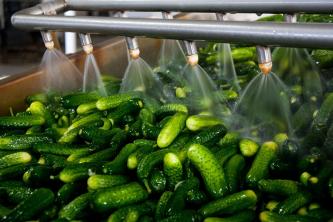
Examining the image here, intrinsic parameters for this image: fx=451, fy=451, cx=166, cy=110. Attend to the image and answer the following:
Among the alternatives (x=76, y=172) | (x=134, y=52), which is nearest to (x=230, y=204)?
(x=76, y=172)

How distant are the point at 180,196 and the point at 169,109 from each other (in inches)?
34.1

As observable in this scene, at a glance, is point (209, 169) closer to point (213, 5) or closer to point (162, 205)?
point (162, 205)

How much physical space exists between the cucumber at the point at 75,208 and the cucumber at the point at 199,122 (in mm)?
707

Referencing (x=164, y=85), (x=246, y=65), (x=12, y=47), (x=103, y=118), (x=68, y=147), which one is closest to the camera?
(x=68, y=147)

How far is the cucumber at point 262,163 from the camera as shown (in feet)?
6.94

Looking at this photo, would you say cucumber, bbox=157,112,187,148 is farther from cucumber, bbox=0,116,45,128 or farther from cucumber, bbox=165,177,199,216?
cucumber, bbox=0,116,45,128

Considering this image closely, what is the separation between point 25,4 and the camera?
7.78 metres

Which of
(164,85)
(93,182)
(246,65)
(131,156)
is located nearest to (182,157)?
(131,156)

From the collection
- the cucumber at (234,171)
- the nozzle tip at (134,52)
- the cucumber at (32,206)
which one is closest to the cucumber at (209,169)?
the cucumber at (234,171)

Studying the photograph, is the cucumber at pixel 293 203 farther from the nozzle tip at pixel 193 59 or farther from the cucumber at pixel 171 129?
the nozzle tip at pixel 193 59

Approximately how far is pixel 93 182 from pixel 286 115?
1.06 metres

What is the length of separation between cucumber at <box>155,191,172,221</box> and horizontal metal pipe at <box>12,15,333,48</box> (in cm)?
72

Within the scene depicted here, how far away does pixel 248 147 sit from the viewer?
232 cm

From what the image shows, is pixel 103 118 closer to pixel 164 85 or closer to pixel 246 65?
pixel 164 85
